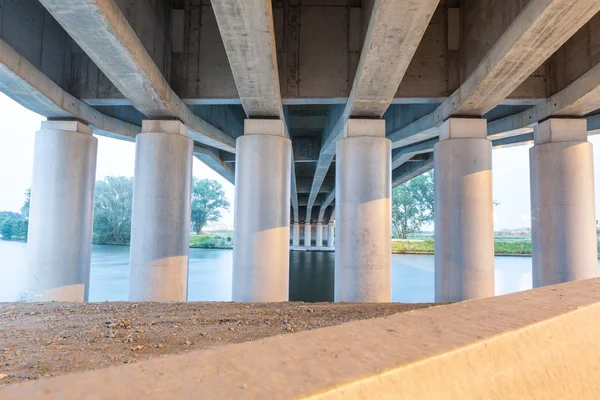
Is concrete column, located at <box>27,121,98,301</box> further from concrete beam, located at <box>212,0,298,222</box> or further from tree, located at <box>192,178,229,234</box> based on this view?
tree, located at <box>192,178,229,234</box>

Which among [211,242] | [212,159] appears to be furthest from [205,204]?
[212,159]

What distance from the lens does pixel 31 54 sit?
8195 mm

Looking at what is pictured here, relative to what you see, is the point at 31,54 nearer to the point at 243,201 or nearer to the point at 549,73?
the point at 243,201

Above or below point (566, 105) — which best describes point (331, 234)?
below

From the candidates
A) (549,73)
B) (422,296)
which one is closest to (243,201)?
(549,73)

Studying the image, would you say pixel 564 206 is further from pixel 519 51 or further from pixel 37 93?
pixel 37 93

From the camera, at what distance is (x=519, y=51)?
657cm

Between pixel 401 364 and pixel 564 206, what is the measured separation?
11.0 meters

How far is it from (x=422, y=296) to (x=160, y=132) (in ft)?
49.3

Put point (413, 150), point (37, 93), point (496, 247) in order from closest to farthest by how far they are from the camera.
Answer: point (37, 93) → point (413, 150) → point (496, 247)

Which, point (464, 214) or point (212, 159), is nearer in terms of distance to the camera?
point (464, 214)

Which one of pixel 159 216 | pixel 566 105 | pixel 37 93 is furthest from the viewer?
pixel 159 216

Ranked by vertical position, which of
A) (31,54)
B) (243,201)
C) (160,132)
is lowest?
(243,201)

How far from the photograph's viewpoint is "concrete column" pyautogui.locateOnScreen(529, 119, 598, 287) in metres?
9.70
